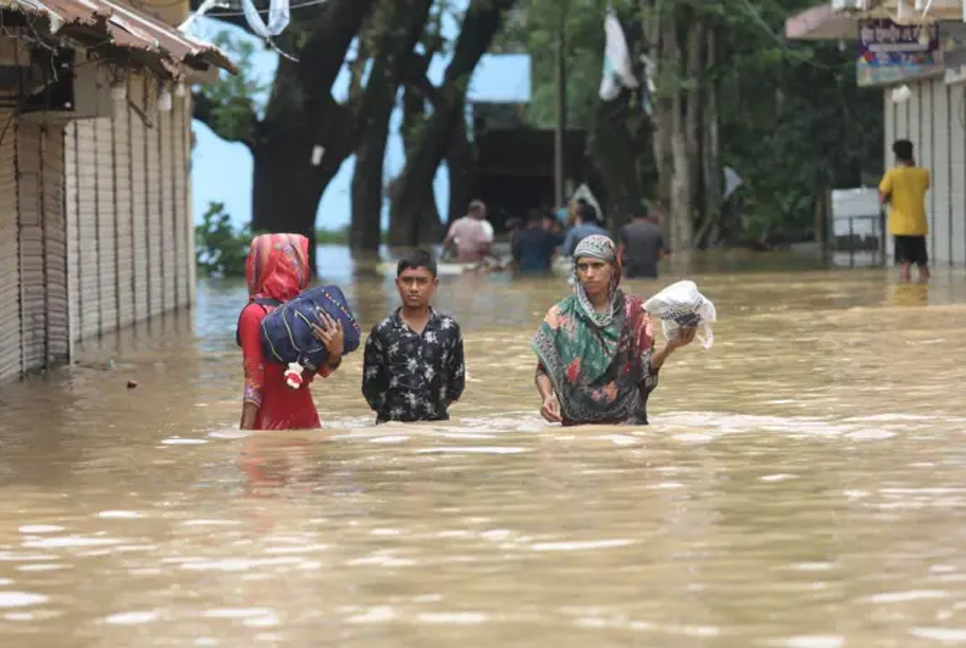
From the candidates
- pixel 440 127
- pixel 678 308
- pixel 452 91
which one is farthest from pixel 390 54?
pixel 678 308

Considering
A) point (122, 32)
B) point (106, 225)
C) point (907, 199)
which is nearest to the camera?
point (122, 32)

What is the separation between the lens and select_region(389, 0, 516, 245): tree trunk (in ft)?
177

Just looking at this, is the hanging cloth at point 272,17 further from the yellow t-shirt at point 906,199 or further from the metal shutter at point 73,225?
the yellow t-shirt at point 906,199

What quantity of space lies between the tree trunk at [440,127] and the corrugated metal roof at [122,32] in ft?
114

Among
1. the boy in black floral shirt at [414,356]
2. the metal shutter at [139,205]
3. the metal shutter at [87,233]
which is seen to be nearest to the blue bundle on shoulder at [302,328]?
the boy in black floral shirt at [414,356]

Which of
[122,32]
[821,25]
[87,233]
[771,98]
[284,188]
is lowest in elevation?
[87,233]

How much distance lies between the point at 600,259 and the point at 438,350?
2.83 feet

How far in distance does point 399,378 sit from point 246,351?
26.7 inches

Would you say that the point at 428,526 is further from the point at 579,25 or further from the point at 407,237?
the point at 407,237

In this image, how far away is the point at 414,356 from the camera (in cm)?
1029

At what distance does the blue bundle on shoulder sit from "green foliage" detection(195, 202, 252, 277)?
2798 centimetres

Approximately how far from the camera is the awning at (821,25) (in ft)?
115

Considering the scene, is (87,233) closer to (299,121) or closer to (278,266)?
(278,266)

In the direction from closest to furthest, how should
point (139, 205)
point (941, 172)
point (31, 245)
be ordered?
1. point (31, 245)
2. point (139, 205)
3. point (941, 172)
